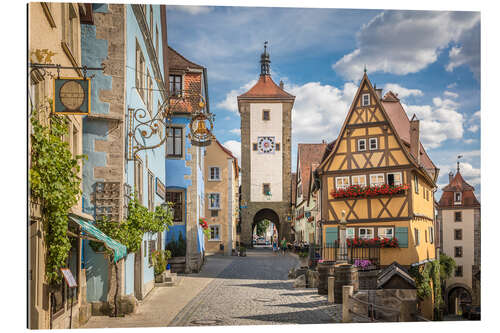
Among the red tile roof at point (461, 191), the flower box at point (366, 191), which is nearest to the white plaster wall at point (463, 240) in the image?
the red tile roof at point (461, 191)

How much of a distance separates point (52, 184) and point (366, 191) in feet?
32.9

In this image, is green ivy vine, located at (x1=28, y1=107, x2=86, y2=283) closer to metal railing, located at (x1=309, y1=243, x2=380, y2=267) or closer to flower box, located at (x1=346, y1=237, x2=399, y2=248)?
metal railing, located at (x1=309, y1=243, x2=380, y2=267)

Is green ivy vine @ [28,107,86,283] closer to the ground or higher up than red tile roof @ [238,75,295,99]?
closer to the ground

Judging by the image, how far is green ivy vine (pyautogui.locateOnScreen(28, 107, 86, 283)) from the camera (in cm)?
525

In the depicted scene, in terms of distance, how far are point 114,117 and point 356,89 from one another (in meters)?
3.77

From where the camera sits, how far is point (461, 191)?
8.34m

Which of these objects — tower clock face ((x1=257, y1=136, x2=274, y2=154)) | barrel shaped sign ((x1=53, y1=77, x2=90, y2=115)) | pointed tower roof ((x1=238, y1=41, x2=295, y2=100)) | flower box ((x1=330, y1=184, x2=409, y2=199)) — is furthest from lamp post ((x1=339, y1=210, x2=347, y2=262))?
barrel shaped sign ((x1=53, y1=77, x2=90, y2=115))

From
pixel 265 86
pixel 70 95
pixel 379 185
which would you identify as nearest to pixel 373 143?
pixel 379 185

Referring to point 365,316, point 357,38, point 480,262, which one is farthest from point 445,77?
point 365,316

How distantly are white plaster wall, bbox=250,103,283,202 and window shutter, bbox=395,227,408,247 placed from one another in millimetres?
3247

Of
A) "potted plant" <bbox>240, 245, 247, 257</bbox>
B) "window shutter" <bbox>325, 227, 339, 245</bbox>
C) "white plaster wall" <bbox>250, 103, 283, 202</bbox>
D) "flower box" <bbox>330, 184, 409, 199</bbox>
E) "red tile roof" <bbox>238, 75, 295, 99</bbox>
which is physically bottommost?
"potted plant" <bbox>240, 245, 247, 257</bbox>

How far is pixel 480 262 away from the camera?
796cm

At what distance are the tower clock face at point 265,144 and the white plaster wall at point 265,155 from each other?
0.14 m

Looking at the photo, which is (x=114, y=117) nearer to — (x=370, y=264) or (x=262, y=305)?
(x=262, y=305)
